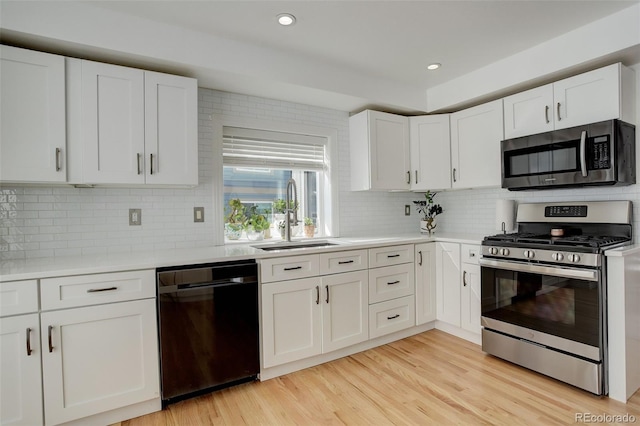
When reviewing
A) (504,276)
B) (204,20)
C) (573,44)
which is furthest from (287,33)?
(504,276)

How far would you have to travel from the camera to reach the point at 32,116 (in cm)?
196

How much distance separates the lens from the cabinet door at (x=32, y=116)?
1.89 metres

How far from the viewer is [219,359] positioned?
223 cm

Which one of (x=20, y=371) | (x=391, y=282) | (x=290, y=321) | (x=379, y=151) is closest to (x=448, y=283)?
(x=391, y=282)

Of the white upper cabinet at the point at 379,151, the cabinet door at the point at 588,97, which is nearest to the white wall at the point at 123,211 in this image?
the white upper cabinet at the point at 379,151

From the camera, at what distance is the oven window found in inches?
85.7

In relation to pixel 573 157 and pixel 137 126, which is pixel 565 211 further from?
pixel 137 126

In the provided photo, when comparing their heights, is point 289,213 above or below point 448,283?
above

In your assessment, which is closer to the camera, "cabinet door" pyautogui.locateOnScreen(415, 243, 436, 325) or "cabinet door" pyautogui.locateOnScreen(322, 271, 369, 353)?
"cabinet door" pyautogui.locateOnScreen(322, 271, 369, 353)

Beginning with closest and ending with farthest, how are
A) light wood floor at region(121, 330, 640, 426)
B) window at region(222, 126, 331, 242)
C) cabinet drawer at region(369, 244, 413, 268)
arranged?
light wood floor at region(121, 330, 640, 426) < cabinet drawer at region(369, 244, 413, 268) < window at region(222, 126, 331, 242)

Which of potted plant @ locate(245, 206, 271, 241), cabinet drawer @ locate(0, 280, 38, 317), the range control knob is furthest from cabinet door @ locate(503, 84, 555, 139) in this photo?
cabinet drawer @ locate(0, 280, 38, 317)

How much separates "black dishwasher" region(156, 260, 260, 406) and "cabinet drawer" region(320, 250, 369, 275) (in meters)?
0.57

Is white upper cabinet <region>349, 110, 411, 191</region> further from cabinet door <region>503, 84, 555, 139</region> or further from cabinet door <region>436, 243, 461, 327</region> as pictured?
cabinet door <region>503, 84, 555, 139</region>

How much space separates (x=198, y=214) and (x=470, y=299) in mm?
2495
